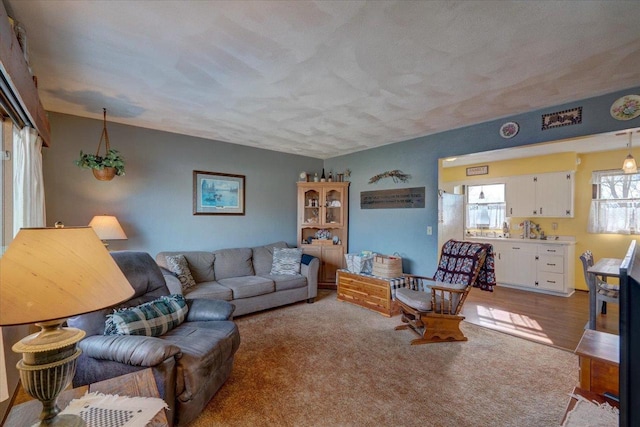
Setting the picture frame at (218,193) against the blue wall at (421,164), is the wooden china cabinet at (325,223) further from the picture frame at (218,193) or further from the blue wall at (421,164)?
the picture frame at (218,193)

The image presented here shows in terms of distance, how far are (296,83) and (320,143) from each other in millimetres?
2097

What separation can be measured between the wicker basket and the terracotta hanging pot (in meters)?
3.55

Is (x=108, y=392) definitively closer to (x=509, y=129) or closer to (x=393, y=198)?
(x=393, y=198)

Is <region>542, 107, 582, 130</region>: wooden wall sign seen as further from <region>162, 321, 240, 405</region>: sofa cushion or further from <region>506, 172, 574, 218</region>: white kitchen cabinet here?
<region>162, 321, 240, 405</region>: sofa cushion

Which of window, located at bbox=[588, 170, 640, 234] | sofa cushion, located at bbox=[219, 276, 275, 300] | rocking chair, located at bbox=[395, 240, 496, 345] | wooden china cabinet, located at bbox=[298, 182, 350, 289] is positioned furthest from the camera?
wooden china cabinet, located at bbox=[298, 182, 350, 289]

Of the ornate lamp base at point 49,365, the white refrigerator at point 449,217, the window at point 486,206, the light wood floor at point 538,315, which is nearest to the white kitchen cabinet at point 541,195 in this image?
the window at point 486,206

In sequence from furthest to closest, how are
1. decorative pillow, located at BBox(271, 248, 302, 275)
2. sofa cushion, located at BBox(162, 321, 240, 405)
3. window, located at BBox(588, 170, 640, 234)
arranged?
window, located at BBox(588, 170, 640, 234), decorative pillow, located at BBox(271, 248, 302, 275), sofa cushion, located at BBox(162, 321, 240, 405)

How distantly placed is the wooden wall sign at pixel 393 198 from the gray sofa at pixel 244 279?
145cm

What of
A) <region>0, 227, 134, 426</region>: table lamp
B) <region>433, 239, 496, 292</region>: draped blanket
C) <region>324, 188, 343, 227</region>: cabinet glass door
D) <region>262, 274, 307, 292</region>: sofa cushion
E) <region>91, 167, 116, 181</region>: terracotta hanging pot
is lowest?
<region>262, 274, 307, 292</region>: sofa cushion

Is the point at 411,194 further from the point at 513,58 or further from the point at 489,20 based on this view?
the point at 489,20

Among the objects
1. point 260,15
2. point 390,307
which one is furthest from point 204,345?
point 390,307

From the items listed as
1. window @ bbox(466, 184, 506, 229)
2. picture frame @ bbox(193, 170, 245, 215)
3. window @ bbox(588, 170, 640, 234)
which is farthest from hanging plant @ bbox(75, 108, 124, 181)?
window @ bbox(588, 170, 640, 234)

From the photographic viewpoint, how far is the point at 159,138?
3865 mm

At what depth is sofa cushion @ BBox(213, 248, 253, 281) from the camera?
4.00m
